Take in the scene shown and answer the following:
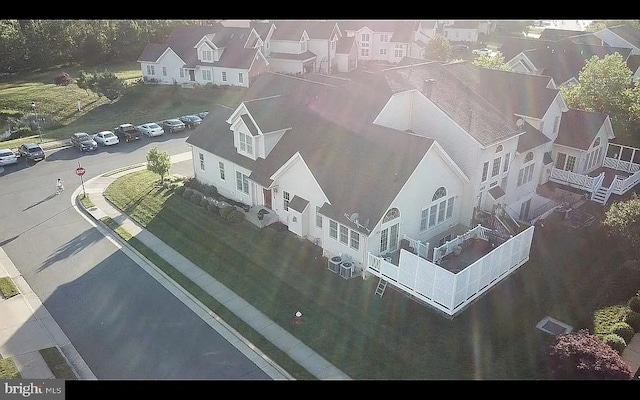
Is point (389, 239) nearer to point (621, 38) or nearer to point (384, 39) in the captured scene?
point (621, 38)

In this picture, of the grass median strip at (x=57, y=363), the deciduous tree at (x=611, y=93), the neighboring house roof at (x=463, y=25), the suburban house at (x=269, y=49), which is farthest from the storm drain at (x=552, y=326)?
the neighboring house roof at (x=463, y=25)

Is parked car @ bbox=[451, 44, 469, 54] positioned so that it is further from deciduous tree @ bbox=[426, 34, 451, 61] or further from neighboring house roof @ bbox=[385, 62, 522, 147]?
neighboring house roof @ bbox=[385, 62, 522, 147]

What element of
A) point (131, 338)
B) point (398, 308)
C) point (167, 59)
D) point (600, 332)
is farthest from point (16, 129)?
point (600, 332)

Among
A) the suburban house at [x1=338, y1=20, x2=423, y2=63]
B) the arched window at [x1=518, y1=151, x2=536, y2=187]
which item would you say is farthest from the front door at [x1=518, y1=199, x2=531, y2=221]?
the suburban house at [x1=338, y1=20, x2=423, y2=63]

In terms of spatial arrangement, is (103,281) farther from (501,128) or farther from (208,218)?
(501,128)

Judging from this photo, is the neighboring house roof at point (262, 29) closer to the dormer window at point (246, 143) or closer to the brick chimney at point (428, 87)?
A: the dormer window at point (246, 143)

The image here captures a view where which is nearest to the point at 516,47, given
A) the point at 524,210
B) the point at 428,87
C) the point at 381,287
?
the point at 524,210
